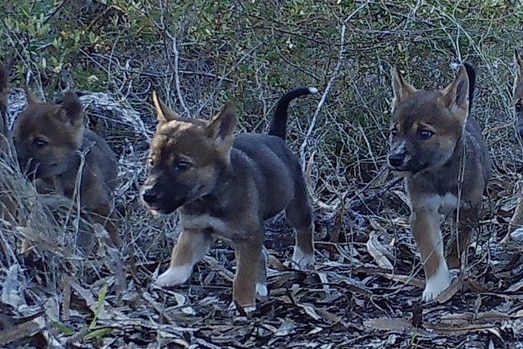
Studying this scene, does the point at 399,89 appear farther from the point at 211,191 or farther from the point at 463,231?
the point at 211,191

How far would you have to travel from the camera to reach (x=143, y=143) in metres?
7.73

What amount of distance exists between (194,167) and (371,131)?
12.3ft

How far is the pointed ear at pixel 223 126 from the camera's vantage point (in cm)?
545

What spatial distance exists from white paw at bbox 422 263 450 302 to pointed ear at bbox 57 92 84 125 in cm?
245

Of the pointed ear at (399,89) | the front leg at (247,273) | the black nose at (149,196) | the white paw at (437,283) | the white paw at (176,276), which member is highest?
the pointed ear at (399,89)

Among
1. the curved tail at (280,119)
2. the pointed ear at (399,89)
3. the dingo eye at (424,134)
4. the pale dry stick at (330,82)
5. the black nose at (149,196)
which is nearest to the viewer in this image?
the black nose at (149,196)

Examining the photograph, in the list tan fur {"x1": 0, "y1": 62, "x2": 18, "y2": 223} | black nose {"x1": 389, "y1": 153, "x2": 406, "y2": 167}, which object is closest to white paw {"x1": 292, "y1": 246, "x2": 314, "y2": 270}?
black nose {"x1": 389, "y1": 153, "x2": 406, "y2": 167}

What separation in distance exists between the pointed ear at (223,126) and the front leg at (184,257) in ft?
1.72

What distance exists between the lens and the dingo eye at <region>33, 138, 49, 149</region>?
21.4 feet

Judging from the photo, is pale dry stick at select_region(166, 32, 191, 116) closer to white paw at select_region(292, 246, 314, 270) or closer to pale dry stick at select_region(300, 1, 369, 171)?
pale dry stick at select_region(300, 1, 369, 171)

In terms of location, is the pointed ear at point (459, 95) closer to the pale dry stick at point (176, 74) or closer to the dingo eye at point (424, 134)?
Result: the dingo eye at point (424, 134)

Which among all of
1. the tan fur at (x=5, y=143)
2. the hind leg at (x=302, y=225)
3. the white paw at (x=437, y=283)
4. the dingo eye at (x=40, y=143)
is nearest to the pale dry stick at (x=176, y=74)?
the dingo eye at (x=40, y=143)

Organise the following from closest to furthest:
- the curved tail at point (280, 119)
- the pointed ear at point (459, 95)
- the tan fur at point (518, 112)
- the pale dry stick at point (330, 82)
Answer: the pointed ear at point (459, 95) < the curved tail at point (280, 119) < the tan fur at point (518, 112) < the pale dry stick at point (330, 82)

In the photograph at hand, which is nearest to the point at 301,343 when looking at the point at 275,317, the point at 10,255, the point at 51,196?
the point at 275,317
